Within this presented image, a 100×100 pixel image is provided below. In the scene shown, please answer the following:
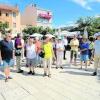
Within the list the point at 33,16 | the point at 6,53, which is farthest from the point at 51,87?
the point at 33,16

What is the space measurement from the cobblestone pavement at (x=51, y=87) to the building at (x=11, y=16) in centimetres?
5557

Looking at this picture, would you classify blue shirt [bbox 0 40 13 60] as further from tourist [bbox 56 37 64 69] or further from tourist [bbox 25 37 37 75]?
tourist [bbox 56 37 64 69]

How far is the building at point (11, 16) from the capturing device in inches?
2576

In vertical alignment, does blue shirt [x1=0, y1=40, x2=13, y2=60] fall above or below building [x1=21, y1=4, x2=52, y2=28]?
below

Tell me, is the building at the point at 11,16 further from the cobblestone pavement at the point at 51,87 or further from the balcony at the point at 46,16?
the cobblestone pavement at the point at 51,87

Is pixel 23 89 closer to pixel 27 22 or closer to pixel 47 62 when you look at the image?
pixel 47 62

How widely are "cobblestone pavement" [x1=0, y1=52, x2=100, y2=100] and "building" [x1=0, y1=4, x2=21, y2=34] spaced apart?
55.6 m

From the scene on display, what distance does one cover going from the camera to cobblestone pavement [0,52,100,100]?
736 cm

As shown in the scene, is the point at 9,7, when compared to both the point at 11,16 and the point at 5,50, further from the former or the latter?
the point at 5,50

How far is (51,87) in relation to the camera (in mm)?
8453

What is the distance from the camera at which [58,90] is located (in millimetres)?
8047

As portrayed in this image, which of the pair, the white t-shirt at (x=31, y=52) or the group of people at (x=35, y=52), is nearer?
the group of people at (x=35, y=52)

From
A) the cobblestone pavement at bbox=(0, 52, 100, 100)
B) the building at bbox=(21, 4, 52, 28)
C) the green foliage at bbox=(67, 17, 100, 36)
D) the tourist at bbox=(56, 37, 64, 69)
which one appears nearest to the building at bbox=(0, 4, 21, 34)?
the building at bbox=(21, 4, 52, 28)

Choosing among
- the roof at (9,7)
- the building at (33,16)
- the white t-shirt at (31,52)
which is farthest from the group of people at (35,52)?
the building at (33,16)
